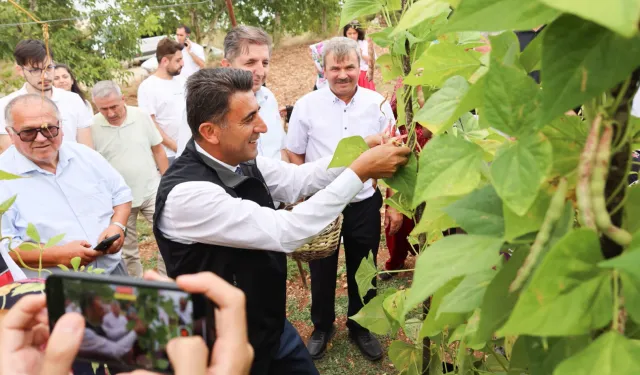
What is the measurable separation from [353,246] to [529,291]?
3246 mm

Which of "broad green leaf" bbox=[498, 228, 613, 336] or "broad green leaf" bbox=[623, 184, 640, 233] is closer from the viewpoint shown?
"broad green leaf" bbox=[498, 228, 613, 336]

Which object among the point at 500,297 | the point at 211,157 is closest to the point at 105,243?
the point at 211,157

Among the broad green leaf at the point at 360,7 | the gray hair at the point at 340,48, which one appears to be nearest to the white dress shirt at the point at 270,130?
the gray hair at the point at 340,48

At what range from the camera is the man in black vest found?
206 centimetres

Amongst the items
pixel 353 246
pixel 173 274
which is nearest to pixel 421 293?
pixel 173 274

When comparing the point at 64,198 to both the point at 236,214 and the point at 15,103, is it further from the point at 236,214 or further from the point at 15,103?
the point at 236,214

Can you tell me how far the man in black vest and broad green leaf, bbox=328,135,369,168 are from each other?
0.56ft

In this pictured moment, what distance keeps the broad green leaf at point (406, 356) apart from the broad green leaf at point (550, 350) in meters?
0.95

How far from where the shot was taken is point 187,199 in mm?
2051

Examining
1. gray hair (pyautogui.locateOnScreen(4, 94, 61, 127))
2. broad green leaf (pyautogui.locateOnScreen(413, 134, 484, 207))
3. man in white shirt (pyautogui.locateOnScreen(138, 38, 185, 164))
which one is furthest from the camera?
man in white shirt (pyautogui.locateOnScreen(138, 38, 185, 164))

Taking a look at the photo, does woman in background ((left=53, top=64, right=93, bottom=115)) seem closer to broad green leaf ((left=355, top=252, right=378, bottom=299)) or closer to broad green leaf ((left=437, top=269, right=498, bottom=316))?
broad green leaf ((left=355, top=252, right=378, bottom=299))

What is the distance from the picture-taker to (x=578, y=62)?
1.75ft

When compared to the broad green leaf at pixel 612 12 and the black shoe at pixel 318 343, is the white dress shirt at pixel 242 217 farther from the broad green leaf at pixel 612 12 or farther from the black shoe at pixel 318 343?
the black shoe at pixel 318 343

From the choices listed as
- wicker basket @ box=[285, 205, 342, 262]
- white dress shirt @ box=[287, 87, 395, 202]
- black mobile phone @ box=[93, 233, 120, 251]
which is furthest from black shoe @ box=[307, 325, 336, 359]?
black mobile phone @ box=[93, 233, 120, 251]
